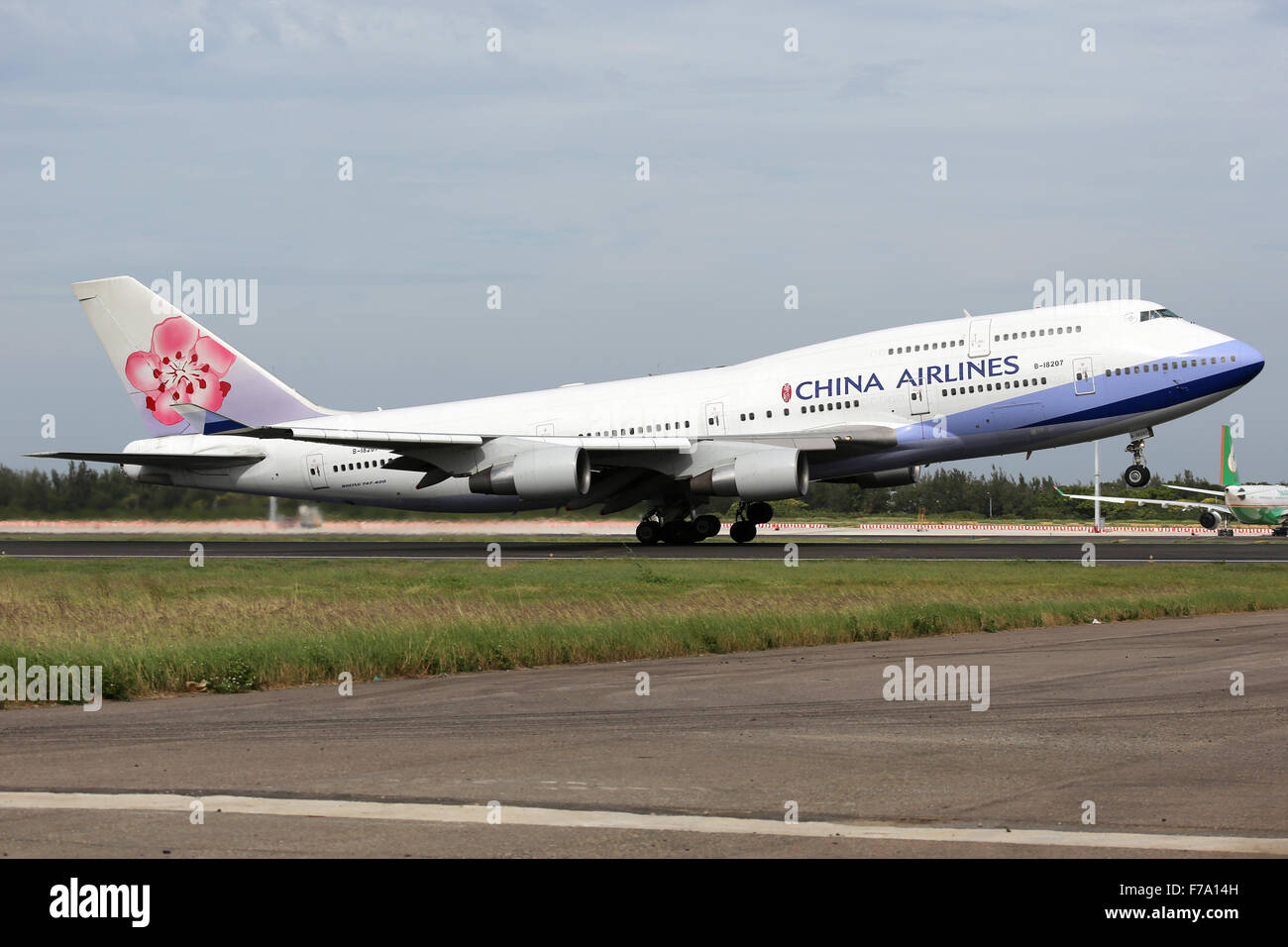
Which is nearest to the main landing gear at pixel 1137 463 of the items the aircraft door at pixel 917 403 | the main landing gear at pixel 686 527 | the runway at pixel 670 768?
the aircraft door at pixel 917 403

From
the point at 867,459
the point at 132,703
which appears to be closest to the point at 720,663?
the point at 132,703

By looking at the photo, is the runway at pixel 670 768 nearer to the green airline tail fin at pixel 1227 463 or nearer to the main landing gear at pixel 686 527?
the main landing gear at pixel 686 527

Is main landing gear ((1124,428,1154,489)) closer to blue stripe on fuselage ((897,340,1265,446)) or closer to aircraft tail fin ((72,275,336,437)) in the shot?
blue stripe on fuselage ((897,340,1265,446))

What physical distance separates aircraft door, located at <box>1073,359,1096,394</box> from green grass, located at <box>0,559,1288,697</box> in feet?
19.9

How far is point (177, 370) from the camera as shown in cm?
4609

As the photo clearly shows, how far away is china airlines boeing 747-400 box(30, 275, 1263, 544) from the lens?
126ft

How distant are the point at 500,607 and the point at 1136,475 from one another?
73.2 feet

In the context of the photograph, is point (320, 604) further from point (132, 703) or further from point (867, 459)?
point (867, 459)

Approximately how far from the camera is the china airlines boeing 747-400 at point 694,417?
38.4m

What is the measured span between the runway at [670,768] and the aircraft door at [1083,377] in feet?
75.3

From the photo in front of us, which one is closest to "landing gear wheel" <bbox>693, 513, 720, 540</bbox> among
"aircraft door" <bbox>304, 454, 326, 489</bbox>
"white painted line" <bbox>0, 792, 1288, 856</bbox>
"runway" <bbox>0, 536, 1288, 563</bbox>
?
"runway" <bbox>0, 536, 1288, 563</bbox>

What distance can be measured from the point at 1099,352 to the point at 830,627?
69.5ft

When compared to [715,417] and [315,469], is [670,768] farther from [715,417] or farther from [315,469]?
[315,469]
